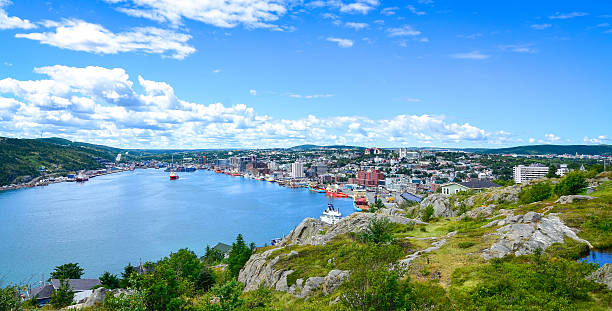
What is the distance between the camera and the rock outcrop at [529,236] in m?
9.64

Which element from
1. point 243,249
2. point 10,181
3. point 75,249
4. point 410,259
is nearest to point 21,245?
point 75,249

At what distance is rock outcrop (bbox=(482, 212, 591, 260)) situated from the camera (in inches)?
380

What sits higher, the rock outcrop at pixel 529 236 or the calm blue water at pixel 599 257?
the rock outcrop at pixel 529 236

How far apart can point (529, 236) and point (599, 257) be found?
169cm

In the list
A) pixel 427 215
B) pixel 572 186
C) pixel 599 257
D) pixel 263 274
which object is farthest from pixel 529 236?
pixel 427 215

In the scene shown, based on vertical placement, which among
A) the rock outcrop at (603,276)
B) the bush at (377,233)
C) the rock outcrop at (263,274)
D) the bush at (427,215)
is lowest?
the rock outcrop at (263,274)

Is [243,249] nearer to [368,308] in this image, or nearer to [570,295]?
[368,308]

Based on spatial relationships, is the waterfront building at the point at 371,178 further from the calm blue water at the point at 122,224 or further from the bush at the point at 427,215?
the bush at the point at 427,215

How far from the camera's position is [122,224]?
49.6m

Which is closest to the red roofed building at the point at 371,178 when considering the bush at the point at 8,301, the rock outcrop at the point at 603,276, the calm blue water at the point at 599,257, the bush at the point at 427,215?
the bush at the point at 427,215

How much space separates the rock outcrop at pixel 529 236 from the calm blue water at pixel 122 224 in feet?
108

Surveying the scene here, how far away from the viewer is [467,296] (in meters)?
6.97

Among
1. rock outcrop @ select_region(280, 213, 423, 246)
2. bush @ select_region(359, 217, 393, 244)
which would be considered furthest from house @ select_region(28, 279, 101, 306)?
bush @ select_region(359, 217, 393, 244)

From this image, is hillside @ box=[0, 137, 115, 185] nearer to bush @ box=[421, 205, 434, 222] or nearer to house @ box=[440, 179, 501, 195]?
house @ box=[440, 179, 501, 195]
